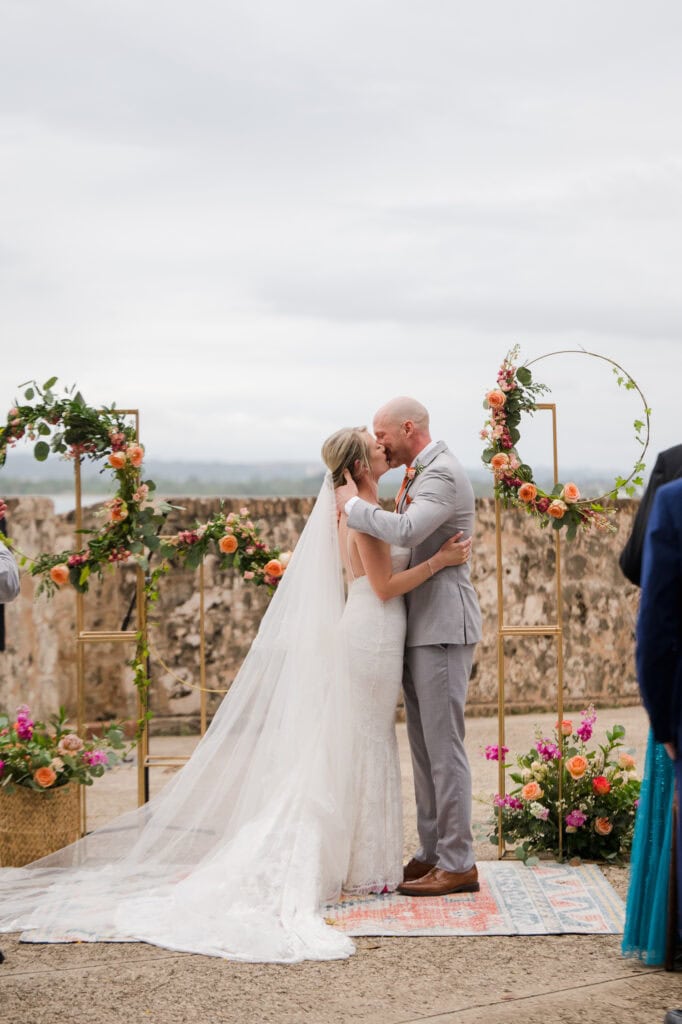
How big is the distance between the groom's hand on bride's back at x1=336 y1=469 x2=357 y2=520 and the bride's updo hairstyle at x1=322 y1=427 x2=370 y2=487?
0.07ft

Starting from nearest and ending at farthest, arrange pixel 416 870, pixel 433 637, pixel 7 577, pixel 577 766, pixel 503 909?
pixel 7 577
pixel 503 909
pixel 433 637
pixel 416 870
pixel 577 766

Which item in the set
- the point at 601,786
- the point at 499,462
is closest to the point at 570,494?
the point at 499,462

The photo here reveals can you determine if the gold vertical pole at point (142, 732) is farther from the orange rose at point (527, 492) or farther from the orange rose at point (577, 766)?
the orange rose at point (577, 766)

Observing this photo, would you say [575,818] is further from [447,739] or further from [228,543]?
[228,543]

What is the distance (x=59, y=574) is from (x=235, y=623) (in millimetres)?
4154

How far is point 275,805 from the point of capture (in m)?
4.62

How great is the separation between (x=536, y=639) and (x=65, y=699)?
12.6 ft

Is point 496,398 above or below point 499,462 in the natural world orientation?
above

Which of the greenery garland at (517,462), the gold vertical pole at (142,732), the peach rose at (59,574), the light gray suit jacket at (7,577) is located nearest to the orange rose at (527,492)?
the greenery garland at (517,462)

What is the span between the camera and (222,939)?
13.2 ft

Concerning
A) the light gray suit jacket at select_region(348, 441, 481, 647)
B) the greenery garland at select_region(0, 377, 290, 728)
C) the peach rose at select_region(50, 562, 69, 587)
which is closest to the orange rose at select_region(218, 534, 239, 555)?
the greenery garland at select_region(0, 377, 290, 728)

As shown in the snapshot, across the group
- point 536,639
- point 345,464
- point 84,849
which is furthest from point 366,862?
point 536,639

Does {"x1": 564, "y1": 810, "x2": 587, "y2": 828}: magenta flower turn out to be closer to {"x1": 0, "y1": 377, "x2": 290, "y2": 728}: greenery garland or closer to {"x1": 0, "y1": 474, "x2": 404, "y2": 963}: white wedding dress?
{"x1": 0, "y1": 474, "x2": 404, "y2": 963}: white wedding dress

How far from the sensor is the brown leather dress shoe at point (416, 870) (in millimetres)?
4797
